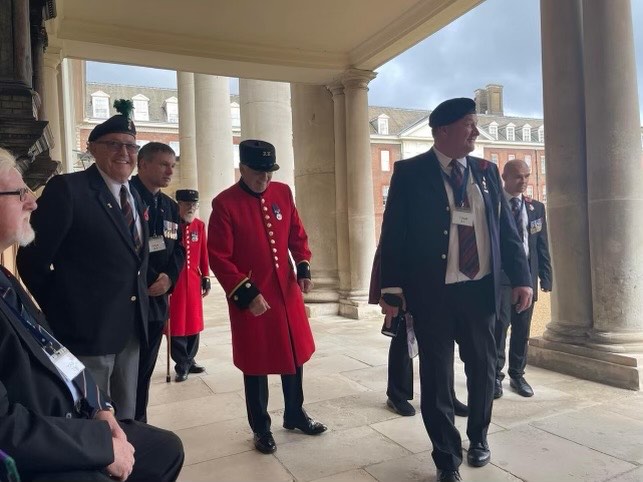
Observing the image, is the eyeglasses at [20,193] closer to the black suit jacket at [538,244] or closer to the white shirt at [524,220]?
the white shirt at [524,220]

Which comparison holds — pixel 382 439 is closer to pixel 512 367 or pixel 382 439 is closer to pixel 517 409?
pixel 517 409

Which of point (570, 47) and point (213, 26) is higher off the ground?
point (213, 26)

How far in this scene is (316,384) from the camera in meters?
4.75

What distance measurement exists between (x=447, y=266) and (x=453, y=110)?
0.84 meters

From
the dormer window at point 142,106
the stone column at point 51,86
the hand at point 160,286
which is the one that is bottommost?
the hand at point 160,286

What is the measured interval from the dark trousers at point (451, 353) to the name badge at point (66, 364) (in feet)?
5.64

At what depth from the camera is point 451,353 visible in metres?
2.88

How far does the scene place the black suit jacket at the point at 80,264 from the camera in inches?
96.2

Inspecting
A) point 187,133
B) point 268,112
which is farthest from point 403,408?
point 187,133

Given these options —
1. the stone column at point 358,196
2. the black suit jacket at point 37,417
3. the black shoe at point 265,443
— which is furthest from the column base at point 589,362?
the black suit jacket at point 37,417

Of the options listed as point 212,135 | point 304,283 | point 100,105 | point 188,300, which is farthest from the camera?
point 100,105

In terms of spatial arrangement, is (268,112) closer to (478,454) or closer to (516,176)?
(516,176)

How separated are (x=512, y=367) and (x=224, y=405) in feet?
7.73

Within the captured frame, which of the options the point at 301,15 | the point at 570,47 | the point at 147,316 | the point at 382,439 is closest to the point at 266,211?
the point at 147,316
